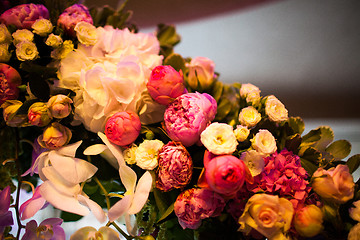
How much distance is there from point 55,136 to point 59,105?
0.05m

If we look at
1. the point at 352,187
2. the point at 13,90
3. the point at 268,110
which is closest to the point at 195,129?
the point at 268,110

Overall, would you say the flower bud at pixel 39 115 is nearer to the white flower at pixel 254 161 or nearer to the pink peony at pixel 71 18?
the pink peony at pixel 71 18

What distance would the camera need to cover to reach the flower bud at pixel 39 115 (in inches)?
19.1

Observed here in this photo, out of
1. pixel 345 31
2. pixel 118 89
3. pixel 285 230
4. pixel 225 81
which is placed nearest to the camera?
pixel 285 230

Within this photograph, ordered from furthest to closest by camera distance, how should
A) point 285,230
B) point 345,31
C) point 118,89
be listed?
point 345,31 < point 118,89 < point 285,230

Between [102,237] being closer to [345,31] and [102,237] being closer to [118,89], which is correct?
[118,89]

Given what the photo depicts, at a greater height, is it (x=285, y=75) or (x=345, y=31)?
(x=345, y=31)

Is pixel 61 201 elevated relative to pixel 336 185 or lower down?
lower down

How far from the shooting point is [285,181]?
0.43 m

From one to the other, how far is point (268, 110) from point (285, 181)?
4.4 inches

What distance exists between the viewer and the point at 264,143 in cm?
45

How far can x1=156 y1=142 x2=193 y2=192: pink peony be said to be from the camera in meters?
0.43

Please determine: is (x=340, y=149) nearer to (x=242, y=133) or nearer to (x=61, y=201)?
(x=242, y=133)

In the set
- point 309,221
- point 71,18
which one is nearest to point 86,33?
point 71,18
